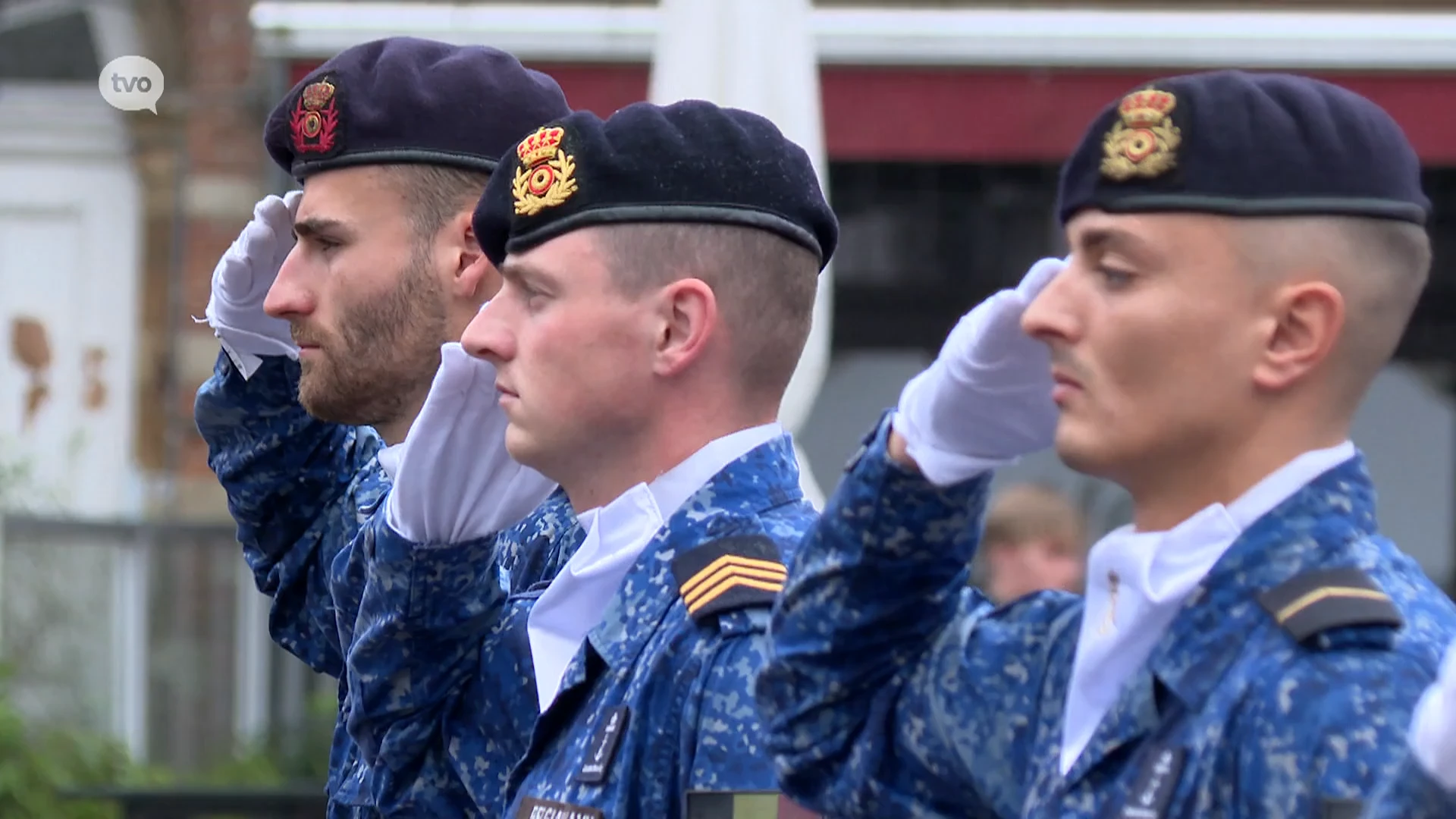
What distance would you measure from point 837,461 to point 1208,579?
5472 millimetres

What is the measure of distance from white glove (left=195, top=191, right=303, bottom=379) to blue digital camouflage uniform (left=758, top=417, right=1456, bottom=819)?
4.21ft

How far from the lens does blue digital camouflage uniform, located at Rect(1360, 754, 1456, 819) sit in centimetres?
142

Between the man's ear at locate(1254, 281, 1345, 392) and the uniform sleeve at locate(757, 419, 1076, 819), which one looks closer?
the man's ear at locate(1254, 281, 1345, 392)

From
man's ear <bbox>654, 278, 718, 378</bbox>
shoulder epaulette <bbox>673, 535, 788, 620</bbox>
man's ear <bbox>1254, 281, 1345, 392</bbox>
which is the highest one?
man's ear <bbox>1254, 281, 1345, 392</bbox>

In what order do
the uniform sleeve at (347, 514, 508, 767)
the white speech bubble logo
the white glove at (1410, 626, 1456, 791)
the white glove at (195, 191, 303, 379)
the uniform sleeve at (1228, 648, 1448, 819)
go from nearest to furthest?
the white glove at (1410, 626, 1456, 791) < the uniform sleeve at (1228, 648, 1448, 819) < the uniform sleeve at (347, 514, 508, 767) < the white glove at (195, 191, 303, 379) < the white speech bubble logo

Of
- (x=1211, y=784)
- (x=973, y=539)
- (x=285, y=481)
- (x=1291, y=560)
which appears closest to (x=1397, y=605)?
(x=1291, y=560)

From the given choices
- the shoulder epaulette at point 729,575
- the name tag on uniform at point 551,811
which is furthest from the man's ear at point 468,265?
→ the name tag on uniform at point 551,811

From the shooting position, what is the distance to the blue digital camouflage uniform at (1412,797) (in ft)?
4.65

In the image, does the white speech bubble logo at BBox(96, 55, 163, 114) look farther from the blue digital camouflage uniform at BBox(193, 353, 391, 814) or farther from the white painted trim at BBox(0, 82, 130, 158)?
the white painted trim at BBox(0, 82, 130, 158)

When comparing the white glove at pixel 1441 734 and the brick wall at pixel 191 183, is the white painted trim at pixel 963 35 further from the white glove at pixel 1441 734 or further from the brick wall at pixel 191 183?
the white glove at pixel 1441 734

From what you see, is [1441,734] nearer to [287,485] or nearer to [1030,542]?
[287,485]

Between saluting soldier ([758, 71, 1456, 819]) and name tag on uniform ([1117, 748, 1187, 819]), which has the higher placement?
saluting soldier ([758, 71, 1456, 819])

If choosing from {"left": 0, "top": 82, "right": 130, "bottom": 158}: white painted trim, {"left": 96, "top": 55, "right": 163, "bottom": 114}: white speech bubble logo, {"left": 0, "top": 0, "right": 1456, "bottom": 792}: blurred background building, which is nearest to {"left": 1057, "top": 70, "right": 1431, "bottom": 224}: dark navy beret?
{"left": 96, "top": 55, "right": 163, "bottom": 114}: white speech bubble logo

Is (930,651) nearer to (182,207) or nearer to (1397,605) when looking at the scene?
(1397,605)
